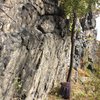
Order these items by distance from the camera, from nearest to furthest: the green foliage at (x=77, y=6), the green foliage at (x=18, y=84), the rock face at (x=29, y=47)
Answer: the rock face at (x=29, y=47) < the green foliage at (x=18, y=84) < the green foliage at (x=77, y=6)

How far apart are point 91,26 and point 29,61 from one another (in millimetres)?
41370

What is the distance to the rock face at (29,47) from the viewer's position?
24.8m

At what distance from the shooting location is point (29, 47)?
1103 inches

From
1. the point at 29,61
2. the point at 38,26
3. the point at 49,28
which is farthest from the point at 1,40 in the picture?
the point at 49,28

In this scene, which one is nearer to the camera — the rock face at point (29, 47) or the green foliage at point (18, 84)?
the rock face at point (29, 47)

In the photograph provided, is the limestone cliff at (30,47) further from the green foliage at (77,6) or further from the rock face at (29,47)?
the green foliage at (77,6)

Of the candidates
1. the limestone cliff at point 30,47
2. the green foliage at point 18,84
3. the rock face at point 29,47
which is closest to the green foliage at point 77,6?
the limestone cliff at point 30,47

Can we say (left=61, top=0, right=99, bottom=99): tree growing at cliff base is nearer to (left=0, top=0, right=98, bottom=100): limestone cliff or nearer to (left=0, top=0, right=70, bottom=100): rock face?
(left=0, top=0, right=98, bottom=100): limestone cliff

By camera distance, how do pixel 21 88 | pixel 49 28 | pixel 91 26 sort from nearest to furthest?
pixel 21 88
pixel 49 28
pixel 91 26

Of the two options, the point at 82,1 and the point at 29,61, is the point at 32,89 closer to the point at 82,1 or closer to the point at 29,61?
the point at 29,61

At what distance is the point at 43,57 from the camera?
31.3 meters

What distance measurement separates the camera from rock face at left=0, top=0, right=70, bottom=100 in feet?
81.3

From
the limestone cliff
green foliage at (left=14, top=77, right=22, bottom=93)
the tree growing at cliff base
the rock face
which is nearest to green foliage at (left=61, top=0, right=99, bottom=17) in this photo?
the tree growing at cliff base

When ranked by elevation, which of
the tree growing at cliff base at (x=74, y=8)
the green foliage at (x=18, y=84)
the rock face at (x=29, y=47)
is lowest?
the green foliage at (x=18, y=84)
